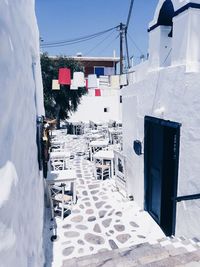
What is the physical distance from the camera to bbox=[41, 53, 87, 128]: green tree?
2027cm

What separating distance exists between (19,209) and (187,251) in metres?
2.70

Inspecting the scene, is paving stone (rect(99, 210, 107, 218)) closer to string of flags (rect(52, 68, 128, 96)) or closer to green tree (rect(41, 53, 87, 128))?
string of flags (rect(52, 68, 128, 96))

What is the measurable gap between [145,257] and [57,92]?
18.4 meters

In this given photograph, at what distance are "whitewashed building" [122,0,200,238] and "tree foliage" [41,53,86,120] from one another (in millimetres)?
13551

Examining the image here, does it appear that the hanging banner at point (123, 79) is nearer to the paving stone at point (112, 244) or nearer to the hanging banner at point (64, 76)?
the hanging banner at point (64, 76)

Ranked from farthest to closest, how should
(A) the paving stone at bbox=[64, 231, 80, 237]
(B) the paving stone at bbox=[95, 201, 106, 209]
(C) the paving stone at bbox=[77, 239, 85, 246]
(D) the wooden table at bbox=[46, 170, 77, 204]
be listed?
(B) the paving stone at bbox=[95, 201, 106, 209]
(D) the wooden table at bbox=[46, 170, 77, 204]
(A) the paving stone at bbox=[64, 231, 80, 237]
(C) the paving stone at bbox=[77, 239, 85, 246]

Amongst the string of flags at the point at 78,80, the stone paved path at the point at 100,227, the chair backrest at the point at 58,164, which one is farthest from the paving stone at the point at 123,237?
the string of flags at the point at 78,80

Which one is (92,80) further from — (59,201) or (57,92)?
(59,201)

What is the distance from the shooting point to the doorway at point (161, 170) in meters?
5.39

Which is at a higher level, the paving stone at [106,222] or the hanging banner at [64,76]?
the hanging banner at [64,76]

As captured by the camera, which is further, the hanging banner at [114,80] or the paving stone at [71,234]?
the hanging banner at [114,80]

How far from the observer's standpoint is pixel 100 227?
6324mm

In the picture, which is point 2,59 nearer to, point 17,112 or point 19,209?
point 17,112

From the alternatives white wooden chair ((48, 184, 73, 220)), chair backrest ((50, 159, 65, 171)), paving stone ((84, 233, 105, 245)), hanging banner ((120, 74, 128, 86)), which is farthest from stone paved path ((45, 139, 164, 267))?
hanging banner ((120, 74, 128, 86))
